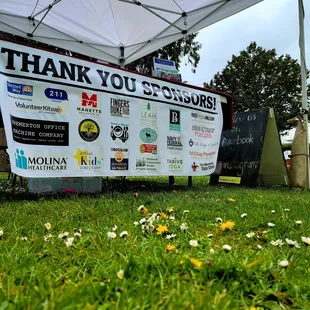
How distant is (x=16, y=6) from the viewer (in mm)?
4430

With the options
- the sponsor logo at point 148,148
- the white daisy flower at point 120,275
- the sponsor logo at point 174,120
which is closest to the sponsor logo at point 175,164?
the sponsor logo at point 148,148

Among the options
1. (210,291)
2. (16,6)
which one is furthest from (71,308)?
(16,6)

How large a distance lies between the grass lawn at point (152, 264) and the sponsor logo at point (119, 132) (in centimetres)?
102

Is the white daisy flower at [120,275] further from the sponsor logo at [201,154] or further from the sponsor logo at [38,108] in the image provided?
the sponsor logo at [201,154]

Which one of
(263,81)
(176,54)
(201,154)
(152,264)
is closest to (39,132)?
(152,264)

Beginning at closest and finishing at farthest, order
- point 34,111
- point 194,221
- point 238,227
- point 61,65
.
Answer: point 238,227 → point 194,221 → point 34,111 → point 61,65

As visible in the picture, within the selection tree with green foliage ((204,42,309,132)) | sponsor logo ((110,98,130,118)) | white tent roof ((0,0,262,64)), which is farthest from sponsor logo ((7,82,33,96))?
tree with green foliage ((204,42,309,132))

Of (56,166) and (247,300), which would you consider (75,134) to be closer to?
(56,166)

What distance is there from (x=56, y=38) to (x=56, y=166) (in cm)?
371

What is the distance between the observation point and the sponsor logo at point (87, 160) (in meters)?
2.52

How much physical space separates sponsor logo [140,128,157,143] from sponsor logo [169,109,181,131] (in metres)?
0.24

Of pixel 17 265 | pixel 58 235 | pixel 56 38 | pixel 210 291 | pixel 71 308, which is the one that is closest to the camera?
pixel 71 308

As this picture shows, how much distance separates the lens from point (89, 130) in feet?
8.44

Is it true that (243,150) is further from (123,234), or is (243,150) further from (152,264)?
(152,264)
